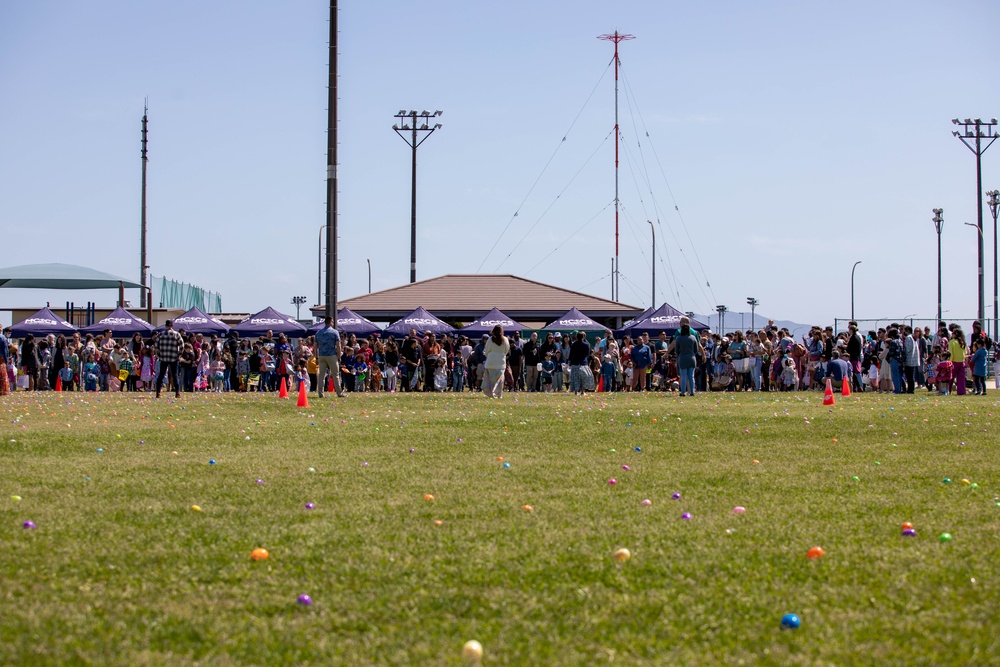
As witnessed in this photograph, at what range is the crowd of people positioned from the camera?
26.1 metres

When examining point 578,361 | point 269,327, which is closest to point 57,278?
point 269,327

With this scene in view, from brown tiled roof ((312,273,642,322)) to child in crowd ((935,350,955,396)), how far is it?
20.1m

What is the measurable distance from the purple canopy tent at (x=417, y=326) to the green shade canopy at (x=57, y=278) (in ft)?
61.8

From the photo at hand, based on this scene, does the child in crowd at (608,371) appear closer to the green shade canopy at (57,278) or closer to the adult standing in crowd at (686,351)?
the adult standing in crowd at (686,351)

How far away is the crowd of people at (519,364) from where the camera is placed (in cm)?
2609

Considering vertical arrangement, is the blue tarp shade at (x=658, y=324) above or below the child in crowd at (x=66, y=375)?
above

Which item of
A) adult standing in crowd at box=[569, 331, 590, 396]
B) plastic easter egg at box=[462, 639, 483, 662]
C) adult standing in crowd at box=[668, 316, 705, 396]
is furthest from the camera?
adult standing in crowd at box=[569, 331, 590, 396]

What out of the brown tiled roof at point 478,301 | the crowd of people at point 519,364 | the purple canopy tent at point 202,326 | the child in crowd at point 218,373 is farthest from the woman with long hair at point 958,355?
the purple canopy tent at point 202,326

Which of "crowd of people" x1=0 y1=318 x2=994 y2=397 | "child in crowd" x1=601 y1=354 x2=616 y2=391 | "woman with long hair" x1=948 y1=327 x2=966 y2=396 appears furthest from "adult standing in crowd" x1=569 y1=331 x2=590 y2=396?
"woman with long hair" x1=948 y1=327 x2=966 y2=396

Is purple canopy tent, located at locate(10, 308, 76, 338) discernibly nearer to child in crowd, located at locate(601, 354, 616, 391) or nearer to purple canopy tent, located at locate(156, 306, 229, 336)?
purple canopy tent, located at locate(156, 306, 229, 336)

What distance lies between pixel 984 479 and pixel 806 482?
150 cm

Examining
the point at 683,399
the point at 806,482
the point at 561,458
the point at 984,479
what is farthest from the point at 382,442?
the point at 683,399

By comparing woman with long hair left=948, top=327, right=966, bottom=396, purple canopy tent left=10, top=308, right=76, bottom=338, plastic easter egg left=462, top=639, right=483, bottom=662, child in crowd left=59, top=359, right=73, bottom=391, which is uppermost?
purple canopy tent left=10, top=308, right=76, bottom=338

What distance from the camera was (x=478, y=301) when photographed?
4591 centimetres
